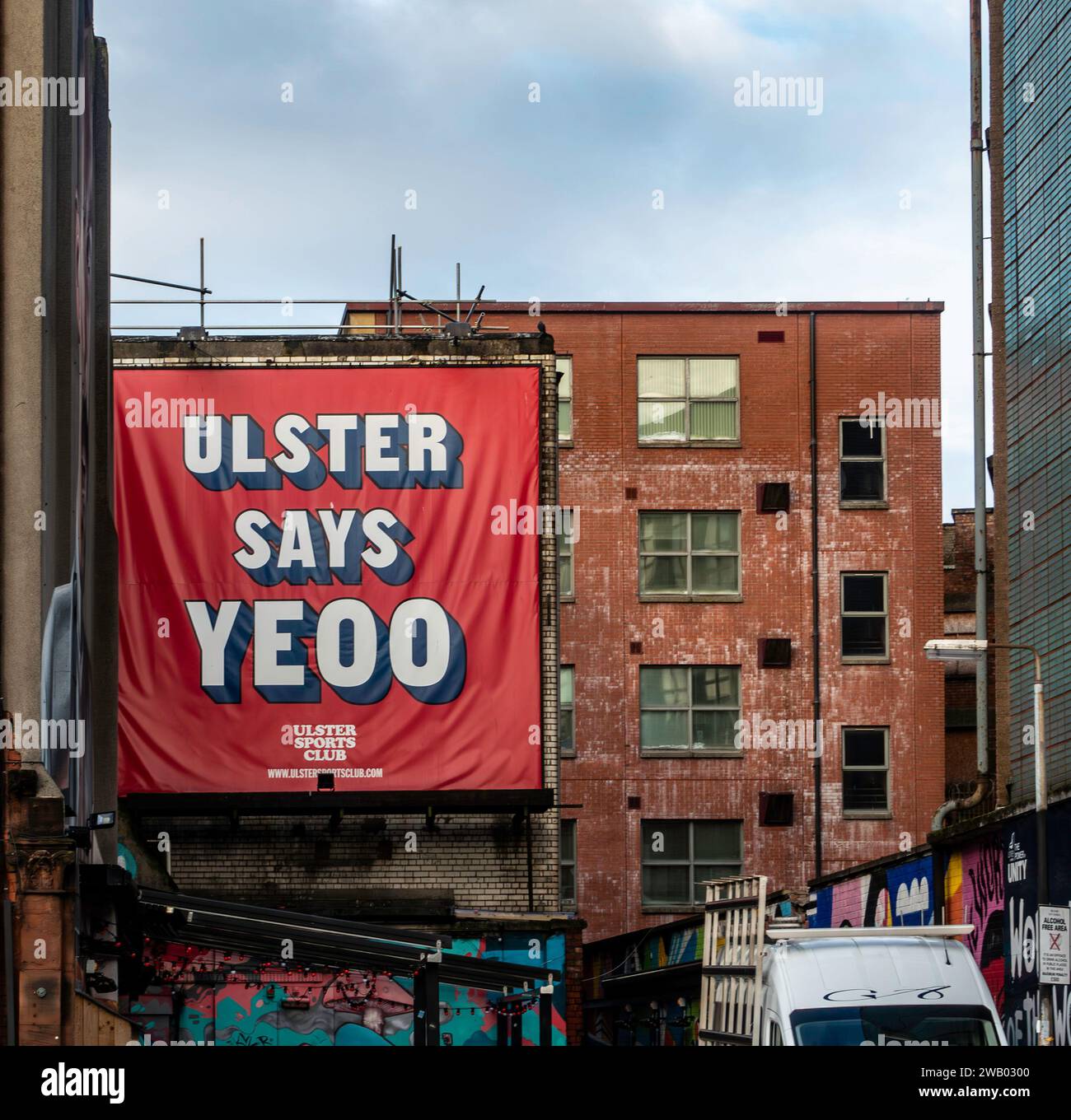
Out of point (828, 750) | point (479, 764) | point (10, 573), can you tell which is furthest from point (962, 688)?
point (10, 573)

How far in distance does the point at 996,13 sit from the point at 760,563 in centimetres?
1797

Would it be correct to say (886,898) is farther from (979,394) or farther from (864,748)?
(864,748)

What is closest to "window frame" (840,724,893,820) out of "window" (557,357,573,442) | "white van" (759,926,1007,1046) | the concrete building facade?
"window" (557,357,573,442)

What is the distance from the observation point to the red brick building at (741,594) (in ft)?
143

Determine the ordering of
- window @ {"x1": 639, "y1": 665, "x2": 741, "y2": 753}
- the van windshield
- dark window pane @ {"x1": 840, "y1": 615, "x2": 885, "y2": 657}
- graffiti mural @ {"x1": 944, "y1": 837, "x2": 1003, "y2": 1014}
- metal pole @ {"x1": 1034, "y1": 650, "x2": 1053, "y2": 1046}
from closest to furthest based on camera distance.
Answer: the van windshield < metal pole @ {"x1": 1034, "y1": 650, "x2": 1053, "y2": 1046} < graffiti mural @ {"x1": 944, "y1": 837, "x2": 1003, "y2": 1014} < window @ {"x1": 639, "y1": 665, "x2": 741, "y2": 753} < dark window pane @ {"x1": 840, "y1": 615, "x2": 885, "y2": 657}

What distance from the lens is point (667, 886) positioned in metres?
43.4

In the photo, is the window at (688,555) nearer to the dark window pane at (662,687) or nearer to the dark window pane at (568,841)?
the dark window pane at (662,687)

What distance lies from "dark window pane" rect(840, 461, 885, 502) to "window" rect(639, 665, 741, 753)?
18.5ft

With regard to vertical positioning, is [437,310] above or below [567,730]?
above

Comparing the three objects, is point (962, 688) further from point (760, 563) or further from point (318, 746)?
point (318, 746)

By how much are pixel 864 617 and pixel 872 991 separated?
96.1ft

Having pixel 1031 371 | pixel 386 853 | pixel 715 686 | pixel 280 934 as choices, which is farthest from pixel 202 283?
pixel 715 686

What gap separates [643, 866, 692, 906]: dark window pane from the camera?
43.3 m

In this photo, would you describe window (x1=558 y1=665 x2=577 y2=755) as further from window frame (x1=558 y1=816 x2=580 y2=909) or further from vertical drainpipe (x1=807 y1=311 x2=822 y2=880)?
vertical drainpipe (x1=807 y1=311 x2=822 y2=880)
